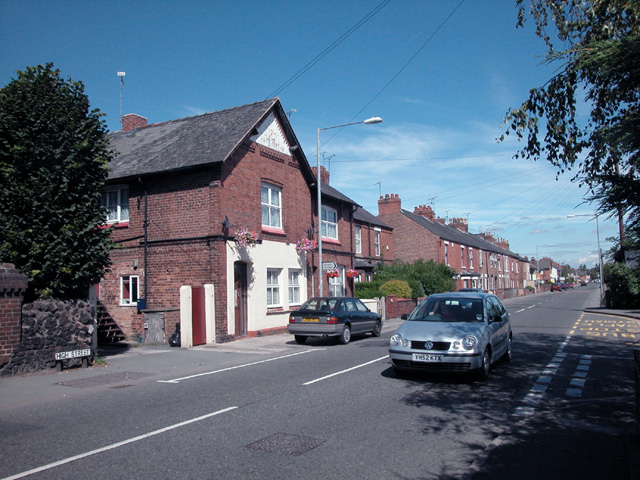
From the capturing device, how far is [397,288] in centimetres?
3011

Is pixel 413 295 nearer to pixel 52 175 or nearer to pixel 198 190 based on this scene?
pixel 198 190

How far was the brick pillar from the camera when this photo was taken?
1038cm

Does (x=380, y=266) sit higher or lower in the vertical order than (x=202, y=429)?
higher

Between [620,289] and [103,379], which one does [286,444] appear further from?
[620,289]

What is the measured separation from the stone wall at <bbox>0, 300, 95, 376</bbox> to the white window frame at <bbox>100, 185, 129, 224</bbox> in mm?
8203

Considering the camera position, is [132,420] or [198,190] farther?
[198,190]

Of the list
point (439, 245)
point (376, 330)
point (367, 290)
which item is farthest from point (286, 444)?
point (439, 245)

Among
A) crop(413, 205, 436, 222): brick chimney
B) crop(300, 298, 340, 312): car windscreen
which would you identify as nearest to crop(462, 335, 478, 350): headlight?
crop(300, 298, 340, 312): car windscreen

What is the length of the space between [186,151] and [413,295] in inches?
717

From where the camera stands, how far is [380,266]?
32.8m

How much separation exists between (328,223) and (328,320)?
1027 cm

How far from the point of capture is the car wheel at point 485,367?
30.8 ft

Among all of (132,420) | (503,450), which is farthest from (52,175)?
(503,450)

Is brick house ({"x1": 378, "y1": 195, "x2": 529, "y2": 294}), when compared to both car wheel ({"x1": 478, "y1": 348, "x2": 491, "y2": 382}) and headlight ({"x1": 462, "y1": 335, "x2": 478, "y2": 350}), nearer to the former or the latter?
car wheel ({"x1": 478, "y1": 348, "x2": 491, "y2": 382})
